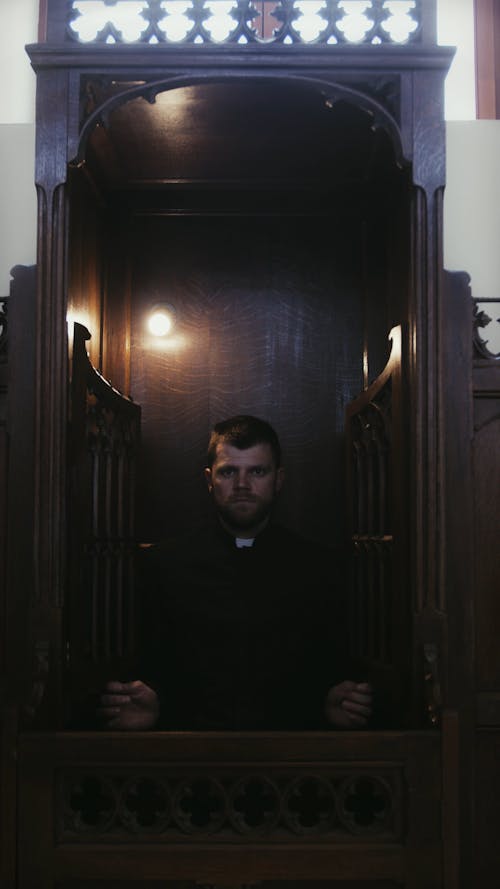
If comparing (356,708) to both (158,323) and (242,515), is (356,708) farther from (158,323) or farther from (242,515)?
(158,323)

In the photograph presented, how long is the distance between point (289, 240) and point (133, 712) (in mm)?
1855

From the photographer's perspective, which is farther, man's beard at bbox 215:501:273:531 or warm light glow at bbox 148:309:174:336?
warm light glow at bbox 148:309:174:336

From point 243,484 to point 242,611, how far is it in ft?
1.36

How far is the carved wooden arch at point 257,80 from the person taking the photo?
8.02 ft

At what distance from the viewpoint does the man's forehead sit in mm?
3137

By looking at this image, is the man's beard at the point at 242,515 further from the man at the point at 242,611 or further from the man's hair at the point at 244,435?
the man's hair at the point at 244,435

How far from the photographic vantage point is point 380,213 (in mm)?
3408

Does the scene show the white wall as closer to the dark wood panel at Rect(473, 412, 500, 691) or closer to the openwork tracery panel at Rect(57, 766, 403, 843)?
the dark wood panel at Rect(473, 412, 500, 691)

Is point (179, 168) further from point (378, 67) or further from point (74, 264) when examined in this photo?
point (378, 67)

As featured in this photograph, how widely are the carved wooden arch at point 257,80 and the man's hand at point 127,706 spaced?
1376 mm

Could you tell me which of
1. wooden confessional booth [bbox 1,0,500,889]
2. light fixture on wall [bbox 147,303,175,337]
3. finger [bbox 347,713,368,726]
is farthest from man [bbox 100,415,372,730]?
light fixture on wall [bbox 147,303,175,337]

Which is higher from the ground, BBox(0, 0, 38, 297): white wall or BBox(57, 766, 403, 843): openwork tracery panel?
BBox(0, 0, 38, 297): white wall

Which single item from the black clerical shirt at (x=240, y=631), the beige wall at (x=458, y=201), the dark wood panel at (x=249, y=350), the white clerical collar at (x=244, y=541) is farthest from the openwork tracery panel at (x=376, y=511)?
the beige wall at (x=458, y=201)

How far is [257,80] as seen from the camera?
96.7 inches
